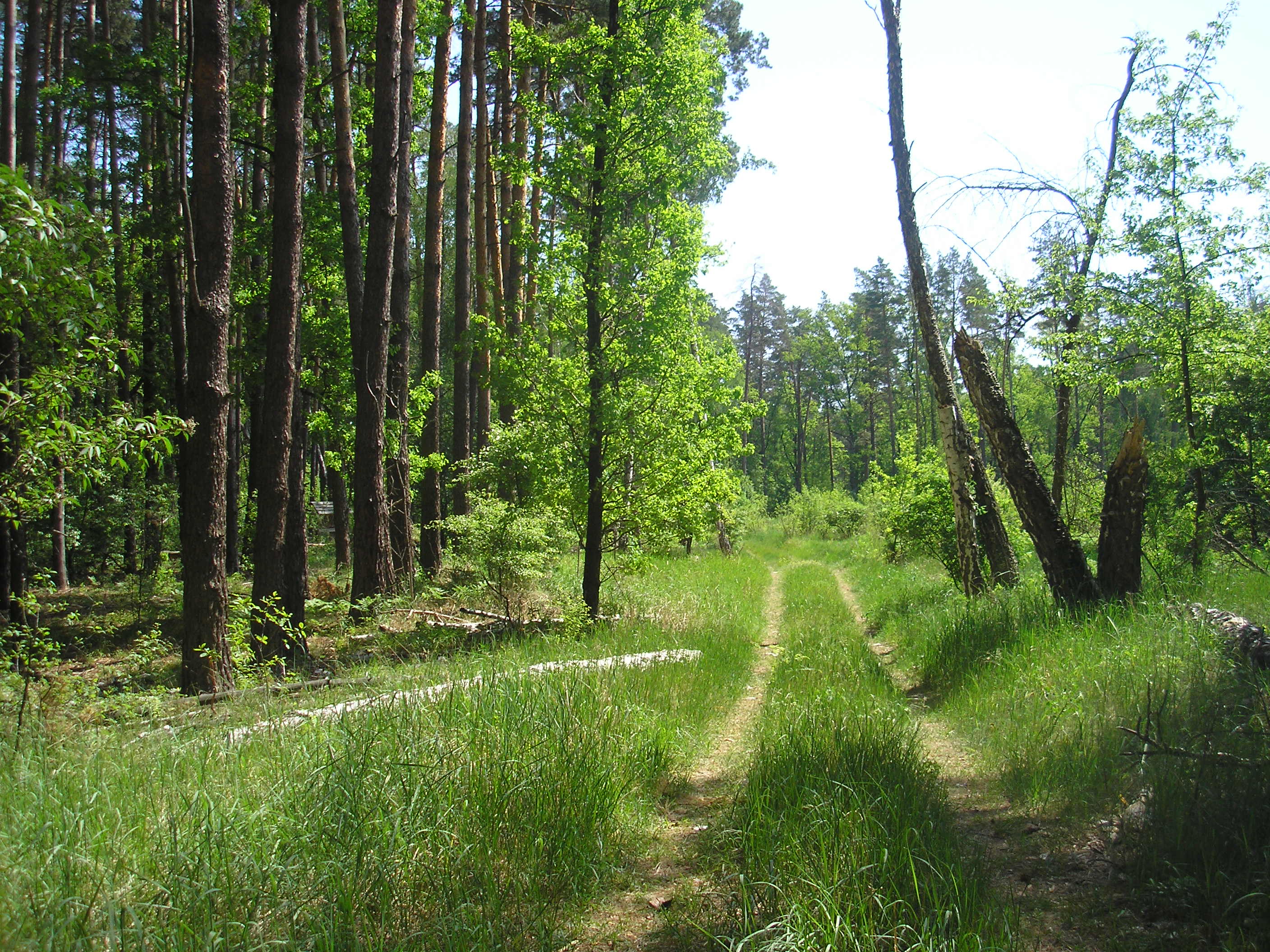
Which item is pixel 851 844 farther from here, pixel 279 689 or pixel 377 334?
pixel 377 334

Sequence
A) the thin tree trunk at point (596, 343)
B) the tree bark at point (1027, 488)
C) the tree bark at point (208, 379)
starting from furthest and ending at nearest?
the thin tree trunk at point (596, 343), the tree bark at point (1027, 488), the tree bark at point (208, 379)

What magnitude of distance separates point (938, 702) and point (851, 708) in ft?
7.39

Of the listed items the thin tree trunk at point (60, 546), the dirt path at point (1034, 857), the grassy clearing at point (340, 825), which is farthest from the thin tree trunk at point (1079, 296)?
the thin tree trunk at point (60, 546)

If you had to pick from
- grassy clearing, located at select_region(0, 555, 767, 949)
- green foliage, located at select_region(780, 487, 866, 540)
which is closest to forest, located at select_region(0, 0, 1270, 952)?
grassy clearing, located at select_region(0, 555, 767, 949)

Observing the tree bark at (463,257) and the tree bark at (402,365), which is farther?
the tree bark at (463,257)

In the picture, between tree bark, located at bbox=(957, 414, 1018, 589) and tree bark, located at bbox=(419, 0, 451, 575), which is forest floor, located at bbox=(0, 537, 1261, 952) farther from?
tree bark, located at bbox=(419, 0, 451, 575)

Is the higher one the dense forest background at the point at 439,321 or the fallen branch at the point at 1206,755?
the dense forest background at the point at 439,321

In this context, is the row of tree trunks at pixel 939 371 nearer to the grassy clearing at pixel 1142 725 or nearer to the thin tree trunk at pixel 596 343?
the grassy clearing at pixel 1142 725

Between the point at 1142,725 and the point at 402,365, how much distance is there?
1109 centimetres

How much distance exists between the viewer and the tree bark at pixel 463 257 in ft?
48.2

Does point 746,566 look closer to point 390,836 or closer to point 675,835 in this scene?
point 675,835

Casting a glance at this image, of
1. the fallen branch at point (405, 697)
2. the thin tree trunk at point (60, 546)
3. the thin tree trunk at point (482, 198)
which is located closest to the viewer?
the fallen branch at point (405, 697)

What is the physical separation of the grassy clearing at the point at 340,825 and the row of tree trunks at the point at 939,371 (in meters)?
6.31

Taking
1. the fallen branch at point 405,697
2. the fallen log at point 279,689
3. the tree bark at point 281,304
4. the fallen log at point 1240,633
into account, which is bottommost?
the fallen log at point 279,689
